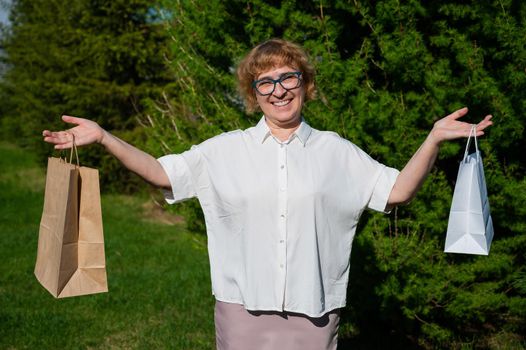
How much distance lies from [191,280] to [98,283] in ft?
16.0

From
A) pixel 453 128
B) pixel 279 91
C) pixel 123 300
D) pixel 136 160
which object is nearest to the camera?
pixel 453 128

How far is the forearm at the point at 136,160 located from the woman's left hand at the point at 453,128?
3.47 feet

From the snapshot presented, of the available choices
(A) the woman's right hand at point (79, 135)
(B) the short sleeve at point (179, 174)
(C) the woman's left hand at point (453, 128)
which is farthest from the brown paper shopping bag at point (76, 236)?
(C) the woman's left hand at point (453, 128)

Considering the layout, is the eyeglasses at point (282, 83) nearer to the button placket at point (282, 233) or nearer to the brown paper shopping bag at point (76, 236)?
the button placket at point (282, 233)

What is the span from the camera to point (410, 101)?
12.1 ft

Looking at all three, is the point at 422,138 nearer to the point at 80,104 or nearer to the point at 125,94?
the point at 125,94

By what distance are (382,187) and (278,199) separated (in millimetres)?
443

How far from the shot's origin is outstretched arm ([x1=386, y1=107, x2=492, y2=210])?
2.27 metres

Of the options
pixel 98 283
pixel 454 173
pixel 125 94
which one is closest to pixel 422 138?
pixel 454 173

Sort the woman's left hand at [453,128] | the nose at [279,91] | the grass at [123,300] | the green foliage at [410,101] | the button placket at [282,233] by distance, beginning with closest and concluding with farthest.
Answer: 1. the woman's left hand at [453,128]
2. the button placket at [282,233]
3. the nose at [279,91]
4. the green foliage at [410,101]
5. the grass at [123,300]

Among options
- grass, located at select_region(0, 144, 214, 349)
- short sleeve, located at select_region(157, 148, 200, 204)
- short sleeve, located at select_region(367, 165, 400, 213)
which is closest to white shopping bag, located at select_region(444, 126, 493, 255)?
short sleeve, located at select_region(367, 165, 400, 213)

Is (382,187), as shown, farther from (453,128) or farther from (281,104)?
(281,104)

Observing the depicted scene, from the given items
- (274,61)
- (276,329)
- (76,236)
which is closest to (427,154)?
(274,61)

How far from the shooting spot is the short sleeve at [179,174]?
8.22 feet
